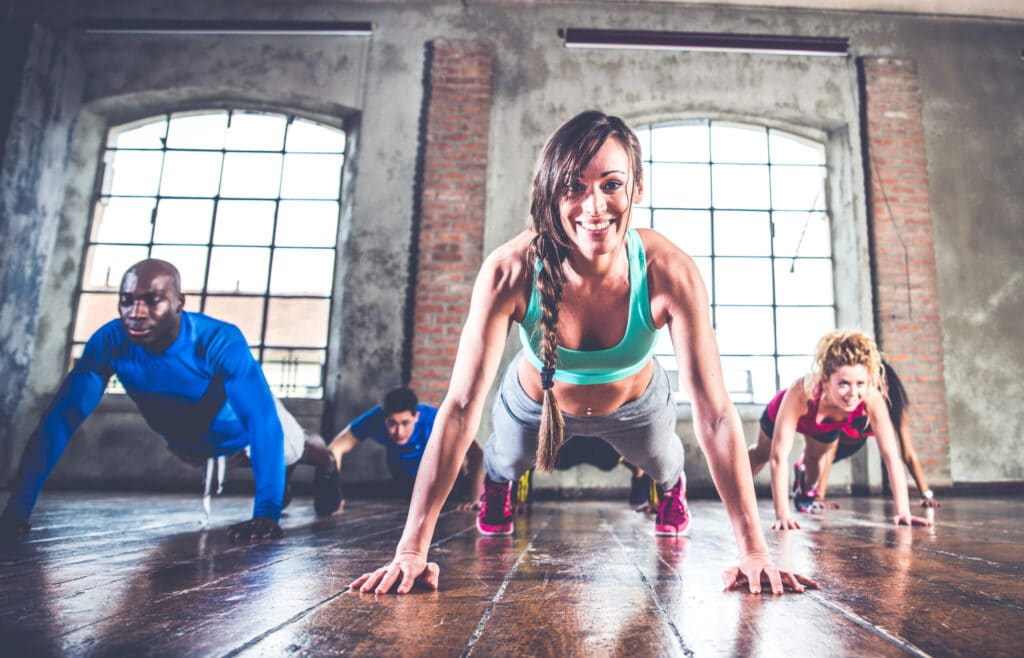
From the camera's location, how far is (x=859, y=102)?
16.6 ft

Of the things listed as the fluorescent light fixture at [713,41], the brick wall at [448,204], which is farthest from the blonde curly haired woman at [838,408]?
the fluorescent light fixture at [713,41]

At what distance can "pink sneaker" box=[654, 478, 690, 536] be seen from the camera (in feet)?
6.88

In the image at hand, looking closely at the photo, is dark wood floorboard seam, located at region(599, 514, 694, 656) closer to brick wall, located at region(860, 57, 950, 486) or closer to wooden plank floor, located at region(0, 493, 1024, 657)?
wooden plank floor, located at region(0, 493, 1024, 657)

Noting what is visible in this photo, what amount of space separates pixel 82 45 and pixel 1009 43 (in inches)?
323

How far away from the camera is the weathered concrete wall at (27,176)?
14.6 feet

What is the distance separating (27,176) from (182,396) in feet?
12.4

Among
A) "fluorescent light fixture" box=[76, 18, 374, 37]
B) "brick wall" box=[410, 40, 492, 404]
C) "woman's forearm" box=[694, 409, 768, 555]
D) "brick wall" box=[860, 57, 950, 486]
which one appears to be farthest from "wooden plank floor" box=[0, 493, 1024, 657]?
"fluorescent light fixture" box=[76, 18, 374, 37]

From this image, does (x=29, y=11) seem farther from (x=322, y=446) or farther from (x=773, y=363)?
(x=773, y=363)

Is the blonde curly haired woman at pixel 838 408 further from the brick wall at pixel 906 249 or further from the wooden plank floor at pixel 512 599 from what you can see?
the brick wall at pixel 906 249

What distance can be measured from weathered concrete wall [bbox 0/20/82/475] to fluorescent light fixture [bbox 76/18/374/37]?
43cm

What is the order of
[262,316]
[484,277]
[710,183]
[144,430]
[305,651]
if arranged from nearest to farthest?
[305,651]
[484,277]
[144,430]
[262,316]
[710,183]

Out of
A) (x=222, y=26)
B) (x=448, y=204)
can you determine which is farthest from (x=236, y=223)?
(x=448, y=204)

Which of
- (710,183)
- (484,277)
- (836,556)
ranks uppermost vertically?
(710,183)

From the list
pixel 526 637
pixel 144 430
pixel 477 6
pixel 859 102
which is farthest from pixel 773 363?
pixel 144 430
